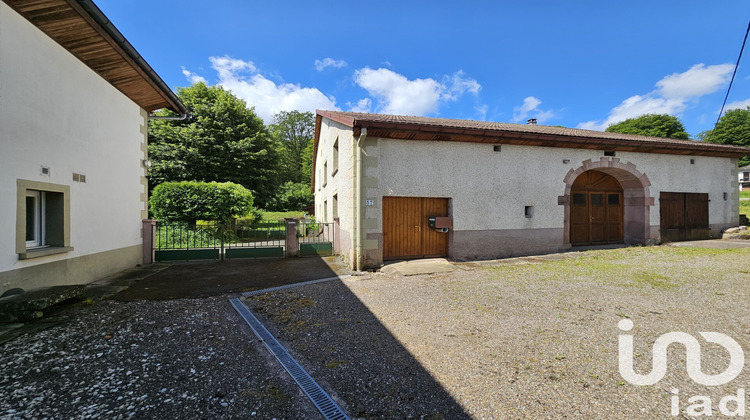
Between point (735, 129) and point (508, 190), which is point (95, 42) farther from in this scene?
point (735, 129)

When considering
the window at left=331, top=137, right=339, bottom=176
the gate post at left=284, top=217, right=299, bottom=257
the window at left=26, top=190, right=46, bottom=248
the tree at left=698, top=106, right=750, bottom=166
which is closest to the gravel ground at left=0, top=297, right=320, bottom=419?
the window at left=26, top=190, right=46, bottom=248

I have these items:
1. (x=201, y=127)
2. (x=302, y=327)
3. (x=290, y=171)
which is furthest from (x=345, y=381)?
(x=290, y=171)

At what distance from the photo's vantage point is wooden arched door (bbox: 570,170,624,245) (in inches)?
387

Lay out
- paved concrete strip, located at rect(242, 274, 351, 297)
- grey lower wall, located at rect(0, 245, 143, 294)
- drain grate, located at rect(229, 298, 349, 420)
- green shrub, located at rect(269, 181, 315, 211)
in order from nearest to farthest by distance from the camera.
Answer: drain grate, located at rect(229, 298, 349, 420)
grey lower wall, located at rect(0, 245, 143, 294)
paved concrete strip, located at rect(242, 274, 351, 297)
green shrub, located at rect(269, 181, 315, 211)

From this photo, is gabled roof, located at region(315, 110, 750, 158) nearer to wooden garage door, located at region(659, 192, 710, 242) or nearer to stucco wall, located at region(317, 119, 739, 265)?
stucco wall, located at region(317, 119, 739, 265)

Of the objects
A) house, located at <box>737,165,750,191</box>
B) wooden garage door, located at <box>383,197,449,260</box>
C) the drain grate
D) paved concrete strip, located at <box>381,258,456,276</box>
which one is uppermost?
house, located at <box>737,165,750,191</box>

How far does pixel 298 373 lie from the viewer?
2.71 meters

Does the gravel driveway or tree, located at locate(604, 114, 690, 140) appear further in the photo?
tree, located at locate(604, 114, 690, 140)

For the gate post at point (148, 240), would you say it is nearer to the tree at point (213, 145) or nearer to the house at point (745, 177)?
the tree at point (213, 145)

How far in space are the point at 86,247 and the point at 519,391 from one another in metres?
7.90

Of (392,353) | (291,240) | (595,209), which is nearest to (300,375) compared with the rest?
(392,353)

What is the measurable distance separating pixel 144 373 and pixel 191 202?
34.7 ft

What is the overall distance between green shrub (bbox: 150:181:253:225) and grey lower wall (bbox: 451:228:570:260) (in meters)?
9.68

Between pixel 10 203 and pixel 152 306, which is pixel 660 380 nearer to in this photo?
pixel 152 306
